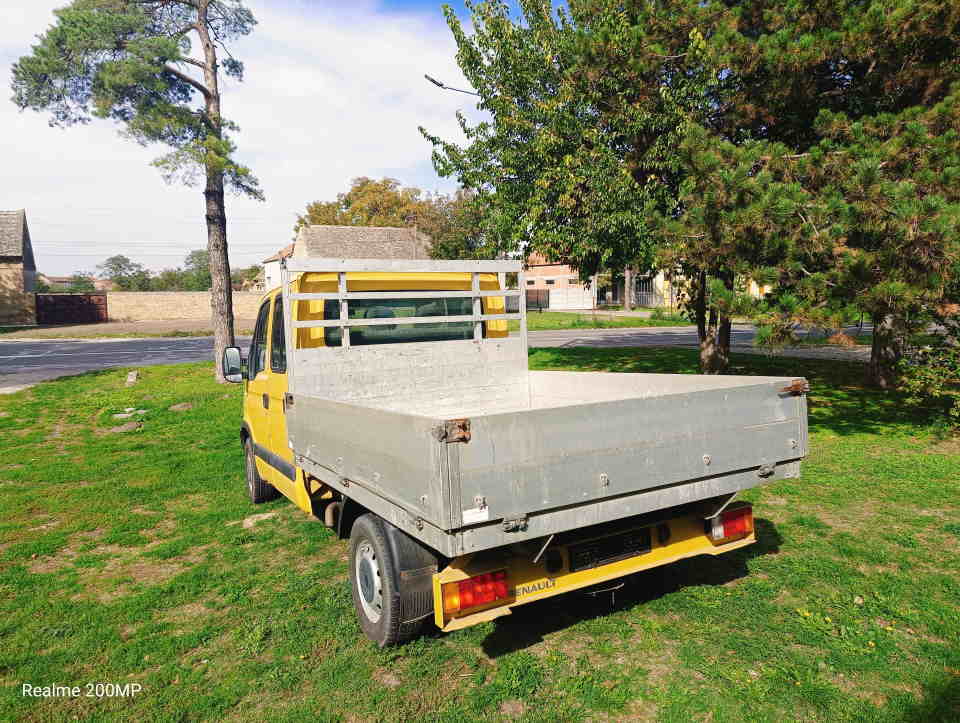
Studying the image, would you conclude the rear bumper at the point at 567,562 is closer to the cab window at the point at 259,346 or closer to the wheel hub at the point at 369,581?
the wheel hub at the point at 369,581

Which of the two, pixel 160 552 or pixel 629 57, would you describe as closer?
pixel 160 552

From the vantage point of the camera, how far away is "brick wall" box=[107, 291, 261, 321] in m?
44.3

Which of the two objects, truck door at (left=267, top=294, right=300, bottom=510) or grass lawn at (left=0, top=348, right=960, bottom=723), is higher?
truck door at (left=267, top=294, right=300, bottom=510)

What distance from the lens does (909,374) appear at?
7898mm

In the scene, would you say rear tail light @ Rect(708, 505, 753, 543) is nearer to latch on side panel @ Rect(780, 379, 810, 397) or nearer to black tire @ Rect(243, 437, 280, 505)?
latch on side panel @ Rect(780, 379, 810, 397)

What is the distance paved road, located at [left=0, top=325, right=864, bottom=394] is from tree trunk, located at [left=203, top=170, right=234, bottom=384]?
452 centimetres

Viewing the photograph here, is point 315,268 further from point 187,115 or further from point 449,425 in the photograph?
point 187,115

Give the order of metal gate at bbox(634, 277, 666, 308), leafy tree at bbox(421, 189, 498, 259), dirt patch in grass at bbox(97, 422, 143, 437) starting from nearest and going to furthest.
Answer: dirt patch in grass at bbox(97, 422, 143, 437)
leafy tree at bbox(421, 189, 498, 259)
metal gate at bbox(634, 277, 666, 308)

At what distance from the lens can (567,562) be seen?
10.3 feet

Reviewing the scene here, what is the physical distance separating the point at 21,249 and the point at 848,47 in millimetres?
51636

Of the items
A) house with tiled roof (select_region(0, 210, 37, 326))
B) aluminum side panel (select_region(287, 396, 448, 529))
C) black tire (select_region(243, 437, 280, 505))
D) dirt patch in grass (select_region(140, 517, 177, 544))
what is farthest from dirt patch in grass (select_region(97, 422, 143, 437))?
house with tiled roof (select_region(0, 210, 37, 326))

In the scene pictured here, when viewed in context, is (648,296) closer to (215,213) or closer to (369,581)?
(215,213)

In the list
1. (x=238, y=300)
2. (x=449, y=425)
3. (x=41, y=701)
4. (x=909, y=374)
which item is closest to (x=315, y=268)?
(x=449, y=425)

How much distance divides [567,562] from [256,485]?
404 centimetres
